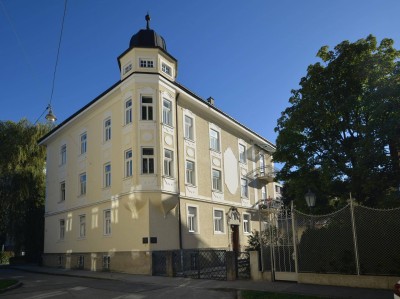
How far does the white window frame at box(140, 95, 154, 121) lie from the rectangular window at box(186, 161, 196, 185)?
158 inches

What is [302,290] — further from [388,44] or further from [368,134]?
[388,44]

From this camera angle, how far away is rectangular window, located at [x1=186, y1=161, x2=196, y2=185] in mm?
23389

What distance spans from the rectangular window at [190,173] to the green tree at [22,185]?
14.8 meters

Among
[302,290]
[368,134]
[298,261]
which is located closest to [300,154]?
[368,134]

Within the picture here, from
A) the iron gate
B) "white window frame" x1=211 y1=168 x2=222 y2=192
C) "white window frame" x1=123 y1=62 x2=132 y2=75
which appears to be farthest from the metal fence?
"white window frame" x1=123 y1=62 x2=132 y2=75

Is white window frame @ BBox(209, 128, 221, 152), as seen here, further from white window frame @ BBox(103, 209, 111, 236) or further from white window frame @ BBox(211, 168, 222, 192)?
white window frame @ BBox(103, 209, 111, 236)

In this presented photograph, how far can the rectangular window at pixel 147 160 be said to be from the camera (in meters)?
20.5

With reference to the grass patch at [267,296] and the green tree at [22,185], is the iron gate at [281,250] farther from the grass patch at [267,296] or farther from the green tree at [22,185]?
the green tree at [22,185]

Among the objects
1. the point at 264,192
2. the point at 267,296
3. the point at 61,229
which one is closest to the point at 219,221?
the point at 264,192

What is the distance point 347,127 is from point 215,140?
1271 cm

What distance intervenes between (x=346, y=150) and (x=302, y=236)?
450cm

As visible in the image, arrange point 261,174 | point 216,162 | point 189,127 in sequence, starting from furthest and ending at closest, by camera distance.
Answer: point 261,174 < point 216,162 < point 189,127

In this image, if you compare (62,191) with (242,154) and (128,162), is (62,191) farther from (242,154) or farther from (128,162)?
(242,154)

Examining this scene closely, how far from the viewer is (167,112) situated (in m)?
22.4
